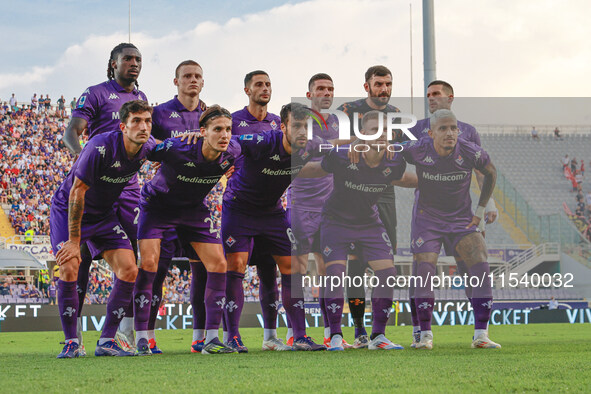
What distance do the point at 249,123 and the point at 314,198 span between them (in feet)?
4.55

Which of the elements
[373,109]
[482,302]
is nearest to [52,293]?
[373,109]

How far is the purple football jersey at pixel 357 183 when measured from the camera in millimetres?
8586

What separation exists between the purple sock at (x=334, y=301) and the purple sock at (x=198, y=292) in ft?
4.74

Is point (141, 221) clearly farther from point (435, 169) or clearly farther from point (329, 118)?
point (435, 169)

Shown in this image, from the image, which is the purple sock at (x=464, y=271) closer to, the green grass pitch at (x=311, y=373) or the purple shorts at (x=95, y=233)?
the green grass pitch at (x=311, y=373)

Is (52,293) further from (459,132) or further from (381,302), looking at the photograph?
(459,132)

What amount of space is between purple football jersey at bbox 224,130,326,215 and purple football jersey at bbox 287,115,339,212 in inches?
22.0

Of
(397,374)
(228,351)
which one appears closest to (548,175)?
(228,351)

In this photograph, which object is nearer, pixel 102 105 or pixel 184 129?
pixel 102 105

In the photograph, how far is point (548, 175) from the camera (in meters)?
11.5

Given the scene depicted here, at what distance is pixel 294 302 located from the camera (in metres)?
8.52

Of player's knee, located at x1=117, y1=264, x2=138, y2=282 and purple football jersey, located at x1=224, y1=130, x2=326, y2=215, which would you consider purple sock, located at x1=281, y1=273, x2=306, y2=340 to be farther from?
player's knee, located at x1=117, y1=264, x2=138, y2=282

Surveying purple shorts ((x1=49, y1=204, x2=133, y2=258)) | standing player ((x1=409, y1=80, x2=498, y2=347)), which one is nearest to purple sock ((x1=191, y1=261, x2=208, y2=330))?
purple shorts ((x1=49, y1=204, x2=133, y2=258))

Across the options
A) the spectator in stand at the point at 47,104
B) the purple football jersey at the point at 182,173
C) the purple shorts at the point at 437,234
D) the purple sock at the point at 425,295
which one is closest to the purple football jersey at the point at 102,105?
the purple football jersey at the point at 182,173
